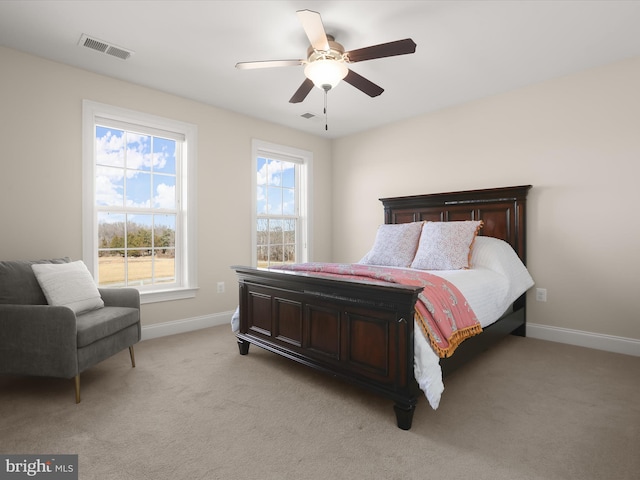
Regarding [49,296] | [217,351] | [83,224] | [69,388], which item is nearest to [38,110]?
[83,224]

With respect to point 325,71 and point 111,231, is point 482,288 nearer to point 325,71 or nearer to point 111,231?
point 325,71

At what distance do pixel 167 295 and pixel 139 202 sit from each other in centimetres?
100

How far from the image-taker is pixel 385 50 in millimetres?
2182

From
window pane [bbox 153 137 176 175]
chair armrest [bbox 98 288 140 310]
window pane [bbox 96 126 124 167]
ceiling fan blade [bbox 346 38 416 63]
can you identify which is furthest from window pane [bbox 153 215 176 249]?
ceiling fan blade [bbox 346 38 416 63]

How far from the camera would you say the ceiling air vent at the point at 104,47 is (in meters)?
2.65

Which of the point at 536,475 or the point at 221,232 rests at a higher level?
the point at 221,232

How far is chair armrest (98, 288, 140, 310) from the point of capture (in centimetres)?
278

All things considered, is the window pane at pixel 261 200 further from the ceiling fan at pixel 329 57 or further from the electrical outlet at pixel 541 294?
the electrical outlet at pixel 541 294

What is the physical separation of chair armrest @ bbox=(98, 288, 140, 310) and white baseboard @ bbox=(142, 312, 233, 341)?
0.77 metres

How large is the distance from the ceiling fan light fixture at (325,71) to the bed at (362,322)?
1371 mm

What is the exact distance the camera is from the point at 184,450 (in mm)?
1694

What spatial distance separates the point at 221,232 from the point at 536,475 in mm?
3511

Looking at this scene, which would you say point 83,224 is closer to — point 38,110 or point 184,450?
point 38,110

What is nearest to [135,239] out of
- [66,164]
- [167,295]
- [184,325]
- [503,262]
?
[167,295]
